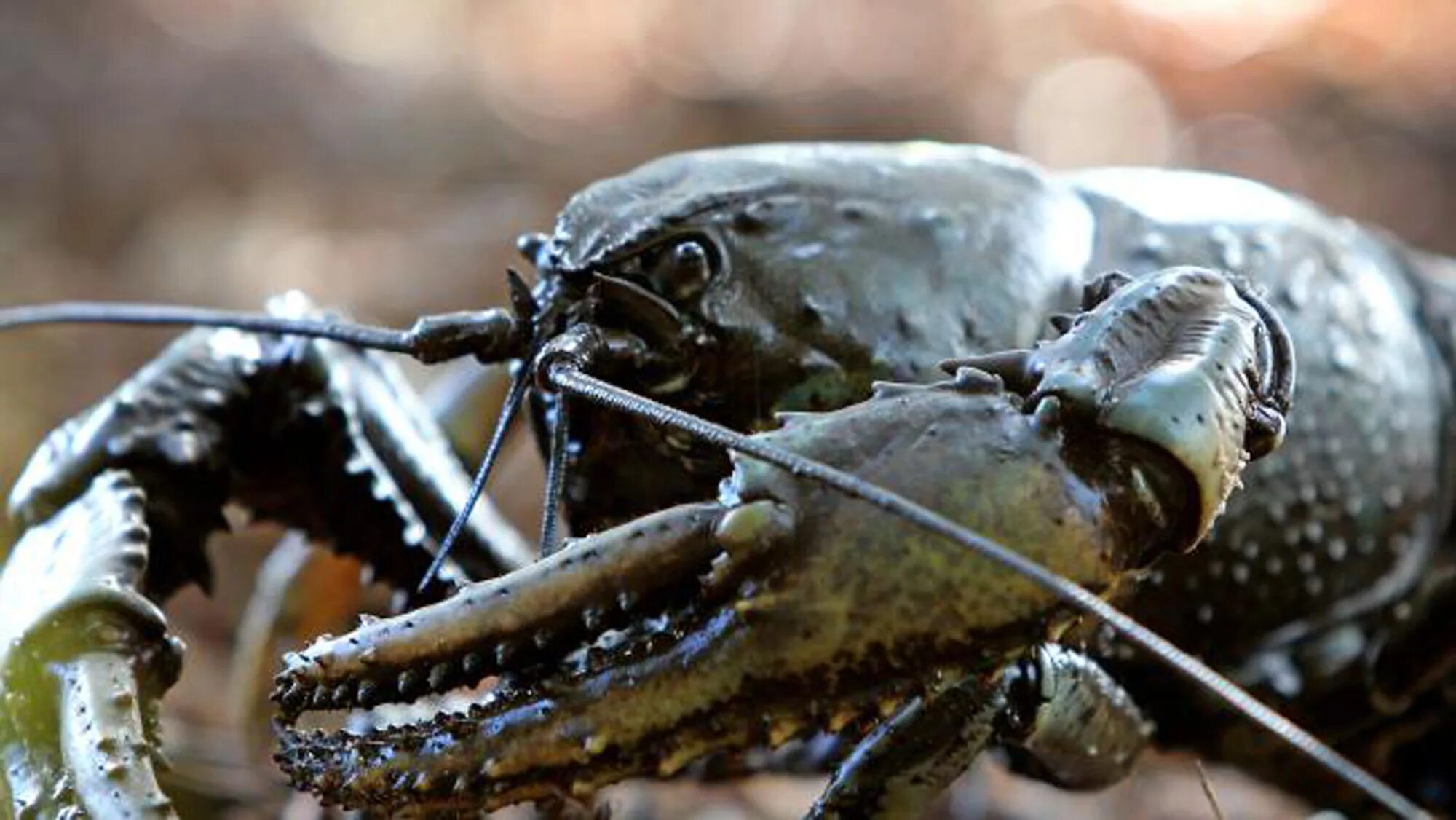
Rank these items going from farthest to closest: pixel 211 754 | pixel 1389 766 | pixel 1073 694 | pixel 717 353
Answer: pixel 211 754
pixel 1389 766
pixel 717 353
pixel 1073 694

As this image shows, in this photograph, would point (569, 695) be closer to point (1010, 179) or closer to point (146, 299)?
point (1010, 179)

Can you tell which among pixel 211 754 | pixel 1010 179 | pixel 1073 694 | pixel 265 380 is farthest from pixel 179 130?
pixel 1073 694

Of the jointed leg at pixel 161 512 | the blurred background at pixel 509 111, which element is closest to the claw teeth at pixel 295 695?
the jointed leg at pixel 161 512

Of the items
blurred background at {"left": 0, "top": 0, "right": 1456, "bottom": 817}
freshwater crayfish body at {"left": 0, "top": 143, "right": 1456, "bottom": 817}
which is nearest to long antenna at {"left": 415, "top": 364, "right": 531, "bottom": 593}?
freshwater crayfish body at {"left": 0, "top": 143, "right": 1456, "bottom": 817}

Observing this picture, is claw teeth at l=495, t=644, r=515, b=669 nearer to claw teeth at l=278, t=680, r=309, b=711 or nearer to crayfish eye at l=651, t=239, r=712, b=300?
claw teeth at l=278, t=680, r=309, b=711

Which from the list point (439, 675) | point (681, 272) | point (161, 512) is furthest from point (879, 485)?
point (161, 512)

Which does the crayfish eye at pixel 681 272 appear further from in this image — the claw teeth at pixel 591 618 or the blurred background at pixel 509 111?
the blurred background at pixel 509 111

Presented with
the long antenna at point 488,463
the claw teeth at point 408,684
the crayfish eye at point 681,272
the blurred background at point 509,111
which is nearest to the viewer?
the claw teeth at point 408,684
